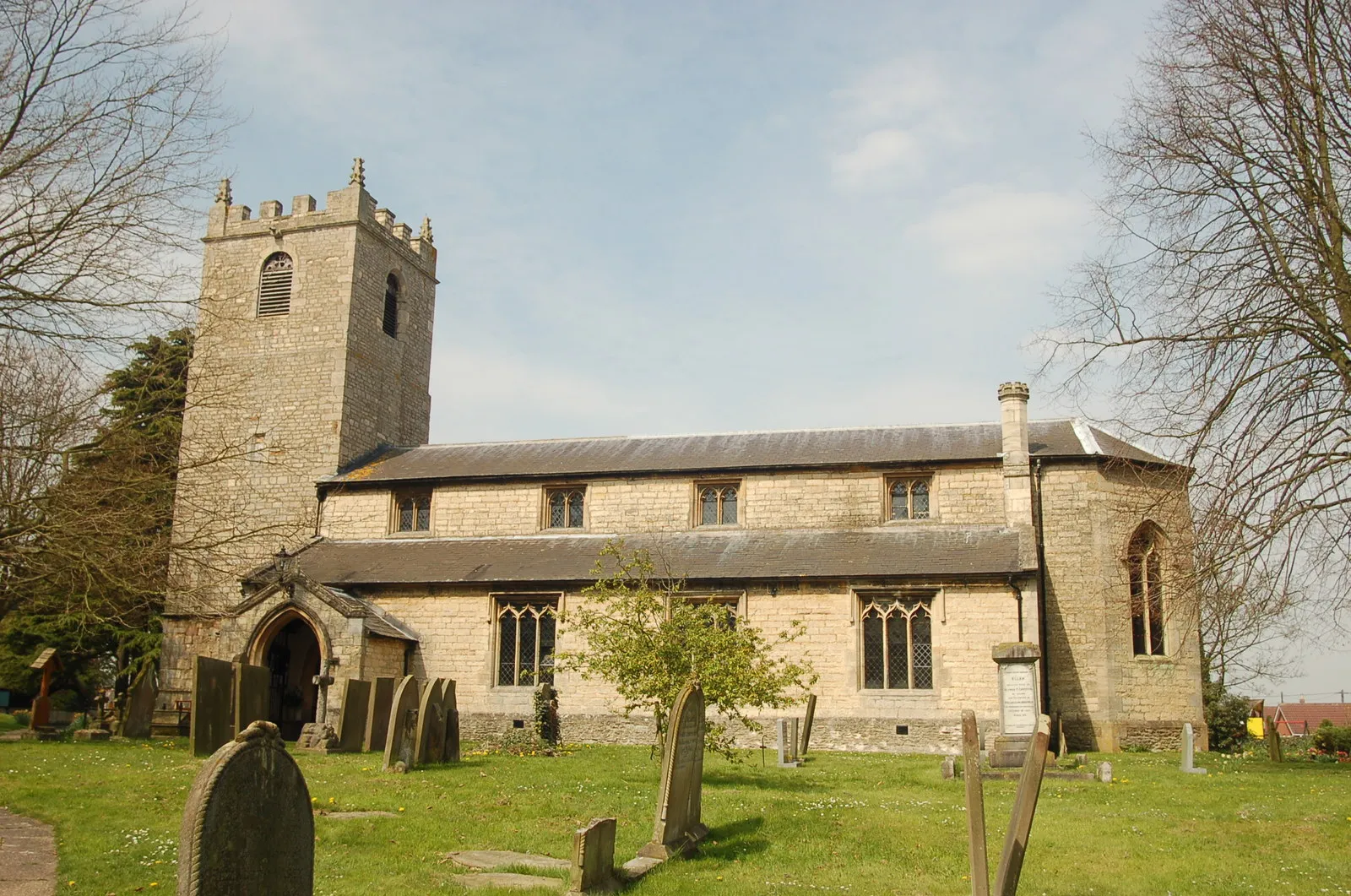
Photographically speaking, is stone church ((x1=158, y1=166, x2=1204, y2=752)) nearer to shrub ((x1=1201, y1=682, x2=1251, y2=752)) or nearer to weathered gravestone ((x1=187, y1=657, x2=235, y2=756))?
weathered gravestone ((x1=187, y1=657, x2=235, y2=756))

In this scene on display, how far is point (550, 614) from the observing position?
2452 centimetres

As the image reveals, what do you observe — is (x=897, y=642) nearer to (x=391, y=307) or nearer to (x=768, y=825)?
(x=768, y=825)

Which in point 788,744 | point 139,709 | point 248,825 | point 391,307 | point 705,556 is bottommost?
point 788,744

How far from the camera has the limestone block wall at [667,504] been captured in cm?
2438

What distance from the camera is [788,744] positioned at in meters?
20.0

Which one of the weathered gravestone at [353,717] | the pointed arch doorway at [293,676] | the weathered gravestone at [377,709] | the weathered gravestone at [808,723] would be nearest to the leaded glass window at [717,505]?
the weathered gravestone at [808,723]

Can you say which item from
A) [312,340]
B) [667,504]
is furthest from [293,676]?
[312,340]

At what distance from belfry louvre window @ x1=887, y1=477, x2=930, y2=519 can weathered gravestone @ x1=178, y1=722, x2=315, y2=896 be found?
19.8m

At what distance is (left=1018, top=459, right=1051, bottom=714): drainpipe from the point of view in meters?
22.6

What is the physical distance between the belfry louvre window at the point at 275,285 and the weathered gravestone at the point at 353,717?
16.4 meters

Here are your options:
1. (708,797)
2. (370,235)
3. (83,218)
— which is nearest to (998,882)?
(708,797)

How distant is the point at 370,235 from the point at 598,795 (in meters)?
23.2

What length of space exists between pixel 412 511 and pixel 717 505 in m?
7.92

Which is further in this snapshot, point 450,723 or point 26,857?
point 450,723
